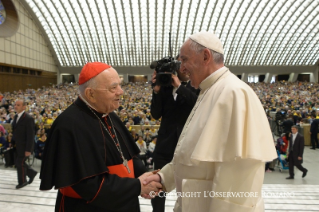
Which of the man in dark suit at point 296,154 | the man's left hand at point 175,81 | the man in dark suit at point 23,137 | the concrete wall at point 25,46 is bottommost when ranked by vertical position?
the man in dark suit at point 296,154

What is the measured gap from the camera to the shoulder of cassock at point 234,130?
1577 millimetres

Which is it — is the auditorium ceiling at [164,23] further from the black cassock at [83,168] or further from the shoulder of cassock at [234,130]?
the shoulder of cassock at [234,130]

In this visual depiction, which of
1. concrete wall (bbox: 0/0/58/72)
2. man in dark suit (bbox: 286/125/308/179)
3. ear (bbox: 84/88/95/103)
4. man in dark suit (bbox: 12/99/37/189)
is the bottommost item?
man in dark suit (bbox: 286/125/308/179)

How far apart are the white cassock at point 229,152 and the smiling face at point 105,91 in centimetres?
82

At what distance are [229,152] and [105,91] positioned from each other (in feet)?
3.83

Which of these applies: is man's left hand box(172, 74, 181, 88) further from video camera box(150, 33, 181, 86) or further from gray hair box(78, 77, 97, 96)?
gray hair box(78, 77, 97, 96)

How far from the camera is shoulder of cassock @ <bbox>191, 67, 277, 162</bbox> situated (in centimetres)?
158

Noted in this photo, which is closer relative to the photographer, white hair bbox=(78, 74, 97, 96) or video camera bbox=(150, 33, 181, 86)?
white hair bbox=(78, 74, 97, 96)

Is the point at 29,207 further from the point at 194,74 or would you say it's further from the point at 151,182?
the point at 194,74

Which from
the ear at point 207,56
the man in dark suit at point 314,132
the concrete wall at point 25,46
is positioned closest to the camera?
the ear at point 207,56

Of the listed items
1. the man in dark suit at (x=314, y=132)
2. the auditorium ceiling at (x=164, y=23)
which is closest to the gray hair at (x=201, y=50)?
the man in dark suit at (x=314, y=132)

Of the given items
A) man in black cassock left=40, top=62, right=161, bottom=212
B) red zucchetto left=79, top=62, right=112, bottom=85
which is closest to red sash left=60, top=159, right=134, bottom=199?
man in black cassock left=40, top=62, right=161, bottom=212

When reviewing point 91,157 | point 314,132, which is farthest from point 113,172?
point 314,132

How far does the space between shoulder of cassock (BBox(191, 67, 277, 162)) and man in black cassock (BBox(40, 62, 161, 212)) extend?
84 cm
